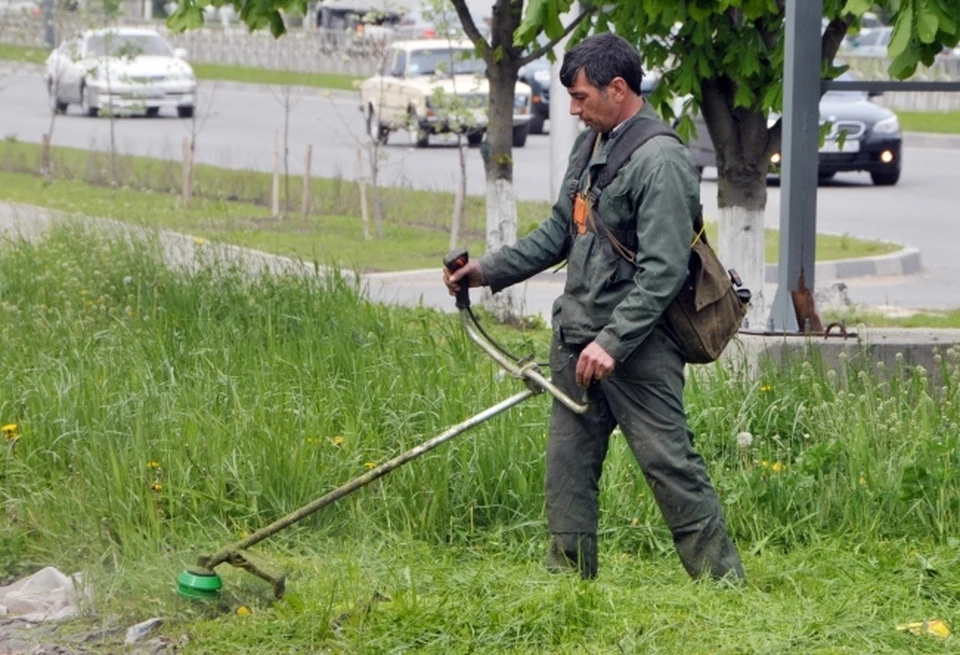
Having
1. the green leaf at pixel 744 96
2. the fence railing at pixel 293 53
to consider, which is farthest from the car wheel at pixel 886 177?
the green leaf at pixel 744 96

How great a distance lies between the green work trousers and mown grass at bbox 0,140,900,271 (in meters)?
5.30

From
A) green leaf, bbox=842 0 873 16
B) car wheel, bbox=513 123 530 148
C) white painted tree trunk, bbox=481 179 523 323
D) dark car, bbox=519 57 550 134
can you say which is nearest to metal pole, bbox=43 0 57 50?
car wheel, bbox=513 123 530 148

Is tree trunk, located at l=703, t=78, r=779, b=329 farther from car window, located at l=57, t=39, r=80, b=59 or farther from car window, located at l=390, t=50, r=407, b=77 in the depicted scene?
car window, located at l=390, t=50, r=407, b=77

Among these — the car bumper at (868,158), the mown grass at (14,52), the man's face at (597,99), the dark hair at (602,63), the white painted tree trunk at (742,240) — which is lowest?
the car bumper at (868,158)

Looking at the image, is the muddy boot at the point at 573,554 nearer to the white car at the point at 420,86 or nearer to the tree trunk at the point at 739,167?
the tree trunk at the point at 739,167

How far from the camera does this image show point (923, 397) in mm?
5879

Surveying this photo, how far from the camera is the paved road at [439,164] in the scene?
571 inches

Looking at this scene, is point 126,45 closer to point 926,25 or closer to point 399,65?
point 399,65

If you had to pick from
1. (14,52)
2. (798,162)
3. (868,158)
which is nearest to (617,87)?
(798,162)

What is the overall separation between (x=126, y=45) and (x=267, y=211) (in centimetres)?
334

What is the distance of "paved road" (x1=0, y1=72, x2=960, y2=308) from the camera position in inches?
571

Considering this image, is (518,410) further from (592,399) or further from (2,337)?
(2,337)

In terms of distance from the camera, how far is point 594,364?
4.46 meters

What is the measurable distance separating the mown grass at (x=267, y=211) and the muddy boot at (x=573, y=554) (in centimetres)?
531
